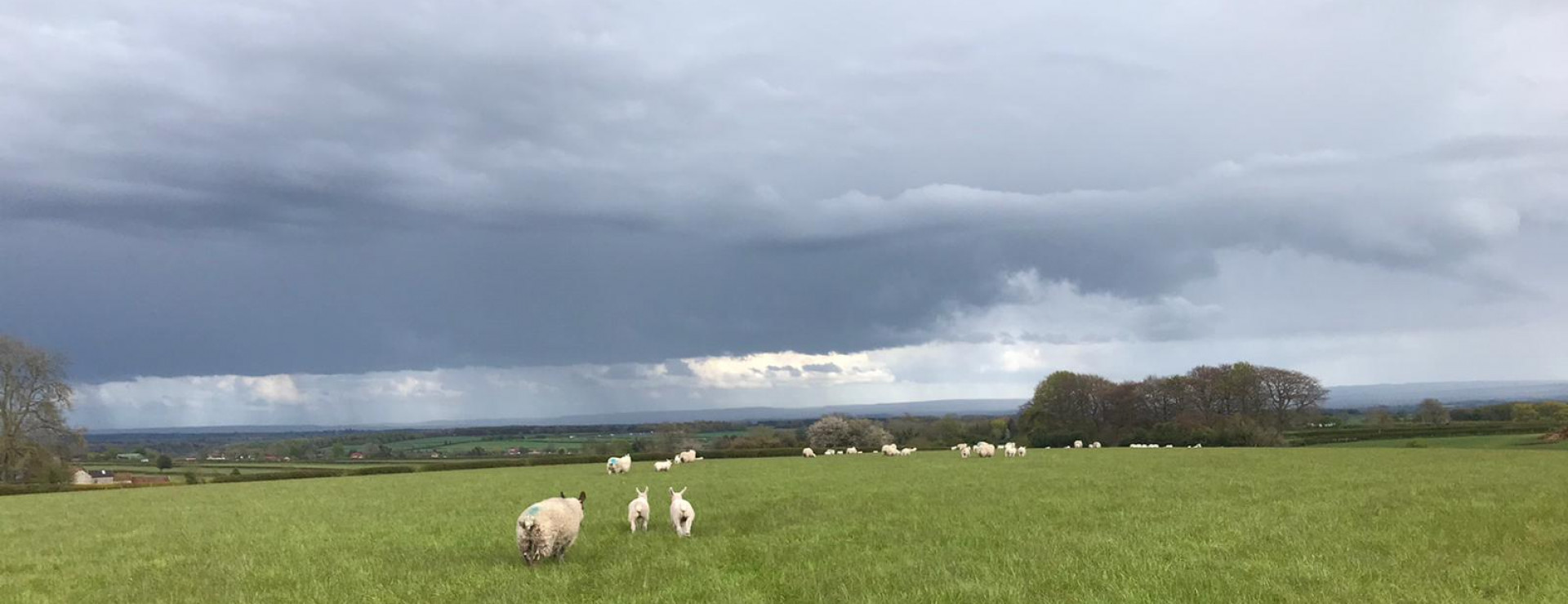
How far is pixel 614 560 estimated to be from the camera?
1402 centimetres

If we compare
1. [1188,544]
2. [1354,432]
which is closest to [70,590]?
[1188,544]

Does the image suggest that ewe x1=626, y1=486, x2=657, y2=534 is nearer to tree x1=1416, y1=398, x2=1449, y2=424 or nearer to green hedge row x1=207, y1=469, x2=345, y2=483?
green hedge row x1=207, y1=469, x2=345, y2=483

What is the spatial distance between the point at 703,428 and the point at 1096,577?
15374 centimetres

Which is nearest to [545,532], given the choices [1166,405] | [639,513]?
[639,513]

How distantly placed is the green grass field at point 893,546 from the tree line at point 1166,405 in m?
71.1

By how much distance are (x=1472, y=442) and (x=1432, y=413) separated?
6603cm

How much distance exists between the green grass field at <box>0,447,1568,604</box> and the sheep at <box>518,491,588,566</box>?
56 cm

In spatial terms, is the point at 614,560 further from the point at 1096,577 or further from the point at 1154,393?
the point at 1154,393

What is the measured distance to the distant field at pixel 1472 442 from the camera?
2365 inches

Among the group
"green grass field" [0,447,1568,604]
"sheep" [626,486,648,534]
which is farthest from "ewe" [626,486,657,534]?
"green grass field" [0,447,1568,604]

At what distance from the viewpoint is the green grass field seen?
441 inches

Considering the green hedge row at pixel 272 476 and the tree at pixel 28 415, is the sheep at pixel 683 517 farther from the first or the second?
the tree at pixel 28 415

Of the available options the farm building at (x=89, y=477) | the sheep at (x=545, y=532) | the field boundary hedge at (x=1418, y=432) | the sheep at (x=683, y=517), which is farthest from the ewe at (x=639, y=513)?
the field boundary hedge at (x=1418, y=432)

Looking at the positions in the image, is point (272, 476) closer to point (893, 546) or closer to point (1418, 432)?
point (893, 546)
